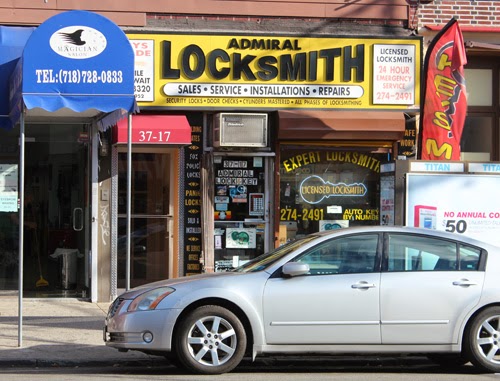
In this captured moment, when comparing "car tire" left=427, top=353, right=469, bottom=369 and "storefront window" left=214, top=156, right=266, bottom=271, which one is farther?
"storefront window" left=214, top=156, right=266, bottom=271

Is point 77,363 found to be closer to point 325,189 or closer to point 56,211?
point 56,211

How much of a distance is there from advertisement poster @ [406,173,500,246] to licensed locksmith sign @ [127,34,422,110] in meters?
3.02

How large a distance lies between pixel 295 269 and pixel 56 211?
21.8ft

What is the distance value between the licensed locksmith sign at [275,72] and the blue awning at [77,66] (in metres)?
3.33

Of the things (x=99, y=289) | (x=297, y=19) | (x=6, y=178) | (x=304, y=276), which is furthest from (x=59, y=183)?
(x=304, y=276)

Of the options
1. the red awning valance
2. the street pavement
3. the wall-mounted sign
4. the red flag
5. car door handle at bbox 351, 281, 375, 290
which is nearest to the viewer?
car door handle at bbox 351, 281, 375, 290

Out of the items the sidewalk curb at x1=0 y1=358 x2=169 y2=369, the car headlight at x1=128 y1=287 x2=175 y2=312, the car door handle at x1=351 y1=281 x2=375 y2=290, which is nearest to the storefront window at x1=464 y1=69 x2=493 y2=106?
the car door handle at x1=351 y1=281 x2=375 y2=290

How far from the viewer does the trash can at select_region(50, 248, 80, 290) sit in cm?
1384

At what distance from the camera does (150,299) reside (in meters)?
8.36

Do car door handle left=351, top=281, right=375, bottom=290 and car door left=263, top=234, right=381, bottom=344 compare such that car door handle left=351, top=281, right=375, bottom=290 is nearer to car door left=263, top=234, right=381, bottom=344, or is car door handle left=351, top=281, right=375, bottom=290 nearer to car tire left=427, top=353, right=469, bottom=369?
car door left=263, top=234, right=381, bottom=344

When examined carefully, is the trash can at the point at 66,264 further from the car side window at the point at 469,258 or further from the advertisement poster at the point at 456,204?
the car side window at the point at 469,258

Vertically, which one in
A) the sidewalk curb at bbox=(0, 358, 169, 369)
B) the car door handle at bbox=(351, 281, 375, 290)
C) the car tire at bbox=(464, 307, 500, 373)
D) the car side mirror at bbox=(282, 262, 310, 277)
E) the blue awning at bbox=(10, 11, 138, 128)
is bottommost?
the sidewalk curb at bbox=(0, 358, 169, 369)

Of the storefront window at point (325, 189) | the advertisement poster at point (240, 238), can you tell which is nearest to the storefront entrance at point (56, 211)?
the advertisement poster at point (240, 238)

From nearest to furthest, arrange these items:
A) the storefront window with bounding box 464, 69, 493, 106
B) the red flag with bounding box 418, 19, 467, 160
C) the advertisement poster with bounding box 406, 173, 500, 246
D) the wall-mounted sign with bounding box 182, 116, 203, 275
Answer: the advertisement poster with bounding box 406, 173, 500, 246 → the red flag with bounding box 418, 19, 467, 160 → the wall-mounted sign with bounding box 182, 116, 203, 275 → the storefront window with bounding box 464, 69, 493, 106
